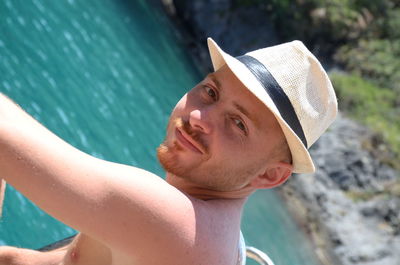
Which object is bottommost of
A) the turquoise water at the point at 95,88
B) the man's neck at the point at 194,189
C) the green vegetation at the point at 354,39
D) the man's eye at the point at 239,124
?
the green vegetation at the point at 354,39

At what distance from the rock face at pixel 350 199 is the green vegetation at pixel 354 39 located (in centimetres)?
113

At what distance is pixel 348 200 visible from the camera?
440 inches

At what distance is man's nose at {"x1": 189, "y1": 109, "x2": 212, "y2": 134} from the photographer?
197 centimetres

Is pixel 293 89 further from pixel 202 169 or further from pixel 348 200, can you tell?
pixel 348 200

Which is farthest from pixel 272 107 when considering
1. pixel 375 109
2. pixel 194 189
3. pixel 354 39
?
pixel 354 39

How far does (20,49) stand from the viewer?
26.0 feet

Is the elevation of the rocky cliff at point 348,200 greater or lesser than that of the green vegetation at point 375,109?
greater

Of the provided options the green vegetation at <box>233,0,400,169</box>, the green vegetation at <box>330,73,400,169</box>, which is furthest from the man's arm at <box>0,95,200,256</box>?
the green vegetation at <box>233,0,400,169</box>

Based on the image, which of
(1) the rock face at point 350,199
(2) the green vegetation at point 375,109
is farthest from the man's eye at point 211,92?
(2) the green vegetation at point 375,109

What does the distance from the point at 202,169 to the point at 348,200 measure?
9541 millimetres

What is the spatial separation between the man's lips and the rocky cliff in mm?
8366

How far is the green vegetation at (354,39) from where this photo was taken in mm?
13492

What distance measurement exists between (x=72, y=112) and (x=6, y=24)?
156 centimetres

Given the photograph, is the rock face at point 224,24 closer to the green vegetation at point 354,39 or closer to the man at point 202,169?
the green vegetation at point 354,39
